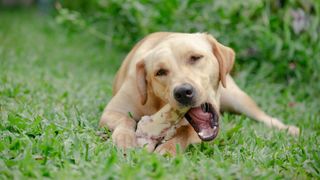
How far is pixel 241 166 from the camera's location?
3.39 m

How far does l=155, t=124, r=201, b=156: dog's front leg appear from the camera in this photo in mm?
3826

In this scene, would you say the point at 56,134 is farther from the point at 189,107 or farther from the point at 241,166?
the point at 241,166

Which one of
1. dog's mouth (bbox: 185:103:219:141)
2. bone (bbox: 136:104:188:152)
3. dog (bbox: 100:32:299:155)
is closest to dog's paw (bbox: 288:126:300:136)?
dog (bbox: 100:32:299:155)

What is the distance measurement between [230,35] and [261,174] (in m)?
3.92

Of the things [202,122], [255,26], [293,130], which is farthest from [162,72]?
[255,26]

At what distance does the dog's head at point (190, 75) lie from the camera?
3.92 meters

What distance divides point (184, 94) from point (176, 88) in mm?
70

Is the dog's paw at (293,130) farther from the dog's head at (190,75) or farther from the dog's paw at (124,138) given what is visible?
the dog's paw at (124,138)

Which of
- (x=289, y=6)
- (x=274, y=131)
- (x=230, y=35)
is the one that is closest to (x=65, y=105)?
(x=274, y=131)

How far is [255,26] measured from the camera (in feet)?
22.7

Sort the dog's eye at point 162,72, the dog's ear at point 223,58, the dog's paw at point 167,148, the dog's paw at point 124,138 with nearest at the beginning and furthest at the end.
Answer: the dog's paw at point 167,148, the dog's paw at point 124,138, the dog's eye at point 162,72, the dog's ear at point 223,58

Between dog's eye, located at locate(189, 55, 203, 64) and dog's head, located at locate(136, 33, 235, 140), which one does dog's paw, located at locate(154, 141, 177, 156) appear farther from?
dog's eye, located at locate(189, 55, 203, 64)

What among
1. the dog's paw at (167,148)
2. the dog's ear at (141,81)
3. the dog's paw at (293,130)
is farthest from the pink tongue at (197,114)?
the dog's paw at (293,130)

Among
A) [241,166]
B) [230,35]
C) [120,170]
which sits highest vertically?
[120,170]
